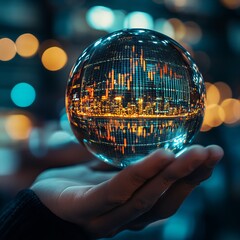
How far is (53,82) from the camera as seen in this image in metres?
6.59

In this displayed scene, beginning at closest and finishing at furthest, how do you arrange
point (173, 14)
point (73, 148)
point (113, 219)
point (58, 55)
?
point (113, 219)
point (73, 148)
point (58, 55)
point (173, 14)

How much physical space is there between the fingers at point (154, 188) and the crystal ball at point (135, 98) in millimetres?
77

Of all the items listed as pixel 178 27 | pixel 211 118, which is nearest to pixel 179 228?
pixel 211 118

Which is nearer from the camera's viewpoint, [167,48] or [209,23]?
[167,48]

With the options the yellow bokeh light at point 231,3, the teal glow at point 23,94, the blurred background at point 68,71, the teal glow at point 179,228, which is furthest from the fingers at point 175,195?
the yellow bokeh light at point 231,3

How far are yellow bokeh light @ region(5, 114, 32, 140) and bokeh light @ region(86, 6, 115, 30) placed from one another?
1889mm

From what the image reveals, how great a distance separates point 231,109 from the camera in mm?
8688

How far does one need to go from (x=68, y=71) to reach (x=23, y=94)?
1.13 metres

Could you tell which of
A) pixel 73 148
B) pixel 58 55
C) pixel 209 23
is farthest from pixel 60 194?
pixel 209 23

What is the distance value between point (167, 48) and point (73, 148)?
0.88 metres

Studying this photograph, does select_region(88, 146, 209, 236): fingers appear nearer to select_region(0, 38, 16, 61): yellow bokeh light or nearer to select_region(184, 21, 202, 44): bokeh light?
select_region(0, 38, 16, 61): yellow bokeh light

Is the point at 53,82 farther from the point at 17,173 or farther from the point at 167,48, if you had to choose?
the point at 167,48

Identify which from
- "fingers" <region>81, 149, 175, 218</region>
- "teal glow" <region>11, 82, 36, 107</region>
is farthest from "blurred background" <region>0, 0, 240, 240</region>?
"fingers" <region>81, 149, 175, 218</region>

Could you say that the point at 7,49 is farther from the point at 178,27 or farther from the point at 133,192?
the point at 133,192
